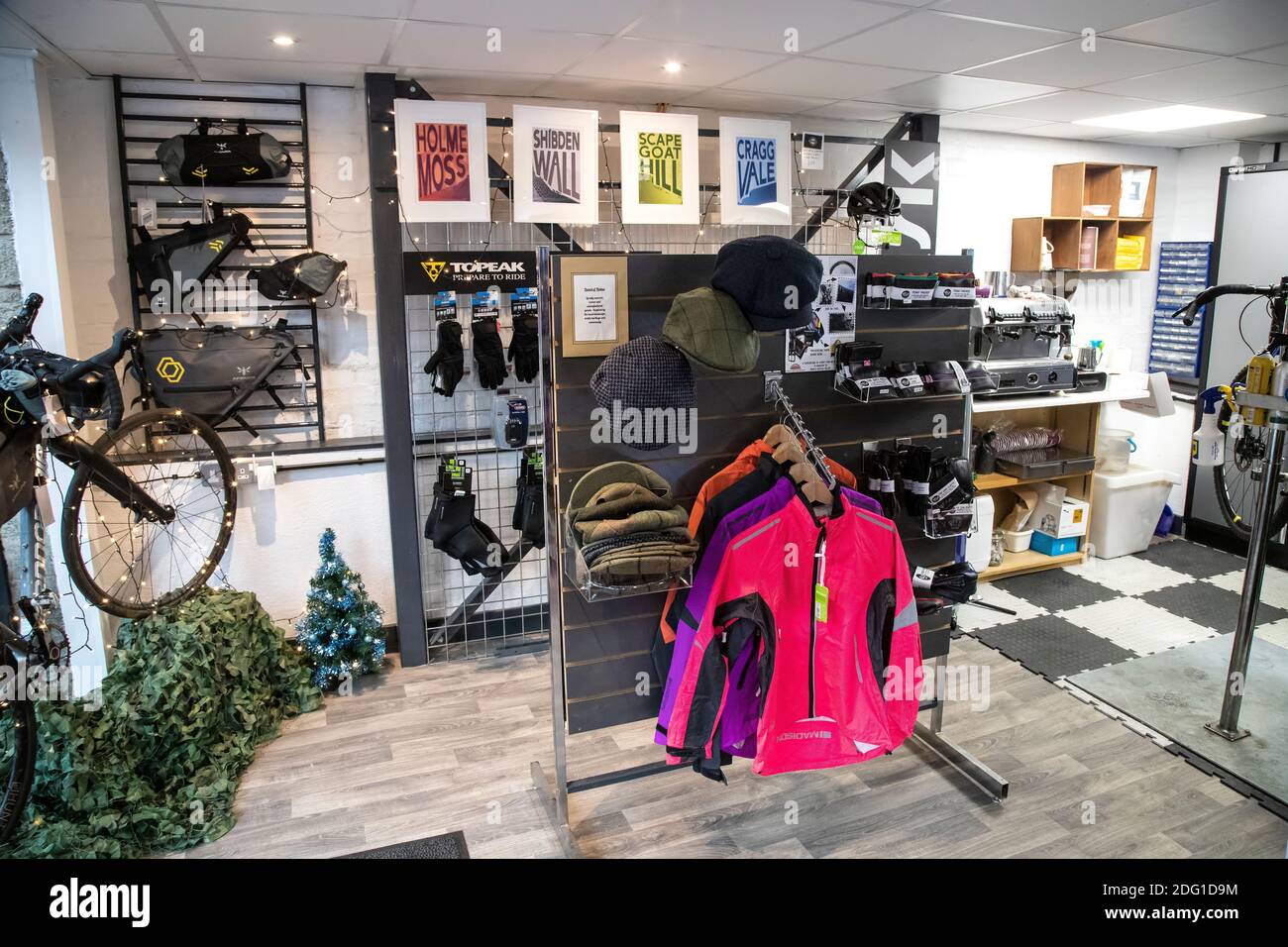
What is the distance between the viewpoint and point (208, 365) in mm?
3713

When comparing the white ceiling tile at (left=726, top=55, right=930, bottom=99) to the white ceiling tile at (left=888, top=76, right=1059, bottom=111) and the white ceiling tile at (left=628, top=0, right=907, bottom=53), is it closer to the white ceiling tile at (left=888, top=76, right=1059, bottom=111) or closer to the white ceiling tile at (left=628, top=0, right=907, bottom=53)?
the white ceiling tile at (left=888, top=76, right=1059, bottom=111)

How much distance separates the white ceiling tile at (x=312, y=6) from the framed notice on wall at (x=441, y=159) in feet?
2.81

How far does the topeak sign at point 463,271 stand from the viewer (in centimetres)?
388

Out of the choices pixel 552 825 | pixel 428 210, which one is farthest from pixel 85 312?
pixel 552 825

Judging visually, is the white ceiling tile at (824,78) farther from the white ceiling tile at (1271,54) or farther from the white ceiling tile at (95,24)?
the white ceiling tile at (95,24)

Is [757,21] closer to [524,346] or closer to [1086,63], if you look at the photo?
[1086,63]

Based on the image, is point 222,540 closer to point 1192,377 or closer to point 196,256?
point 196,256

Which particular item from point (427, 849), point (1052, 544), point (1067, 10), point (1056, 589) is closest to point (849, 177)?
point (1067, 10)

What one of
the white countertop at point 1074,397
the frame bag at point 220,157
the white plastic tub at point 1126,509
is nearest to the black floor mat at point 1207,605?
the white plastic tub at point 1126,509

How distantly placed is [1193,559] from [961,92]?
11.3ft

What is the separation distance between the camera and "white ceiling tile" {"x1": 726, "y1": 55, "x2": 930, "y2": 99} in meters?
3.66

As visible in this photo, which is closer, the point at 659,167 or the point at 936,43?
the point at 936,43

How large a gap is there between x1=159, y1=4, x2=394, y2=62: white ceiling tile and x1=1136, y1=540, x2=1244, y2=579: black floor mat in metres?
5.37

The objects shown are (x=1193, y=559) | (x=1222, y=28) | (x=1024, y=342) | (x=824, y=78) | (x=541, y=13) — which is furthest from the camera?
(x=1193, y=559)
